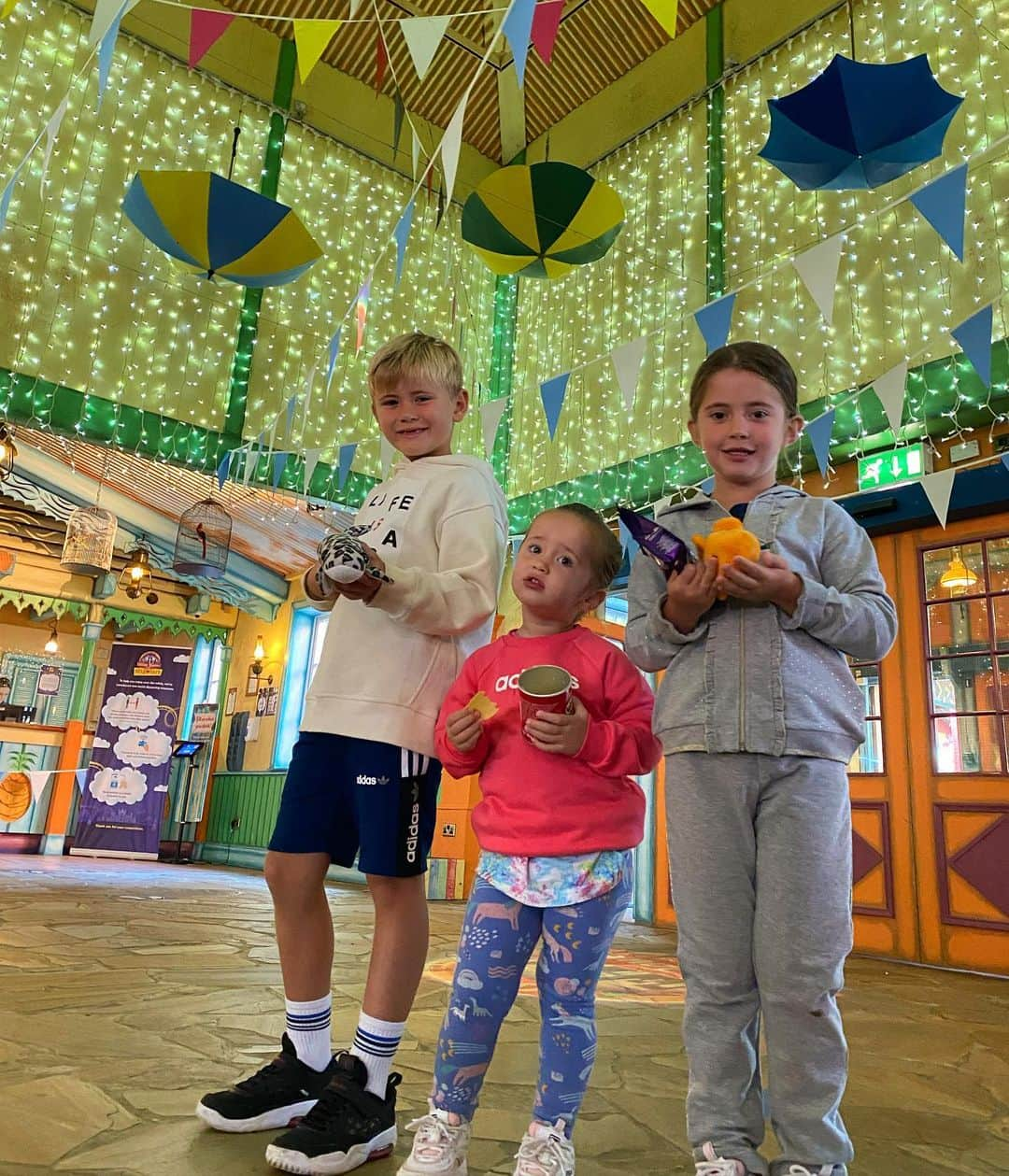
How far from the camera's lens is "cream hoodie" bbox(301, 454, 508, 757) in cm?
144

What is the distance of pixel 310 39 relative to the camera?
10.00 ft

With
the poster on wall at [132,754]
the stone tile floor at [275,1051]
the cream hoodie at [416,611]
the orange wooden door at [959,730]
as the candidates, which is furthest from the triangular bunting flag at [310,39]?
the poster on wall at [132,754]

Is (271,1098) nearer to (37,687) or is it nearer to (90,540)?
(90,540)

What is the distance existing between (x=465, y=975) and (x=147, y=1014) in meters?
1.40

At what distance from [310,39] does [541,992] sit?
317 centimetres

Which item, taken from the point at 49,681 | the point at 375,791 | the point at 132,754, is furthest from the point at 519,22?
the point at 49,681

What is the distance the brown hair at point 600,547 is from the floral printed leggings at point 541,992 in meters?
0.48

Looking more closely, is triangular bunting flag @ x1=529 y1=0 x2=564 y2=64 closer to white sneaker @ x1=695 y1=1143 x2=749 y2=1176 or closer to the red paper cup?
the red paper cup

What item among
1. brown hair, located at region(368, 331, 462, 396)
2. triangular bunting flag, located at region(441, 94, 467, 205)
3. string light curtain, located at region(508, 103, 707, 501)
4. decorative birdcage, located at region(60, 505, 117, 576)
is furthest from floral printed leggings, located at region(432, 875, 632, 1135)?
decorative birdcage, located at region(60, 505, 117, 576)

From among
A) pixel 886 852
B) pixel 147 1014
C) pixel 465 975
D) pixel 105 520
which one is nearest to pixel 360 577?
pixel 465 975

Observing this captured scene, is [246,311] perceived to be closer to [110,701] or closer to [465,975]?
[465,975]

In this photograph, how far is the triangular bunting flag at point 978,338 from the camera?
3.02 m

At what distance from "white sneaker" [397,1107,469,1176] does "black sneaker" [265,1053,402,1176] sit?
0.10 meters

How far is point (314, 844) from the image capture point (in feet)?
4.75
